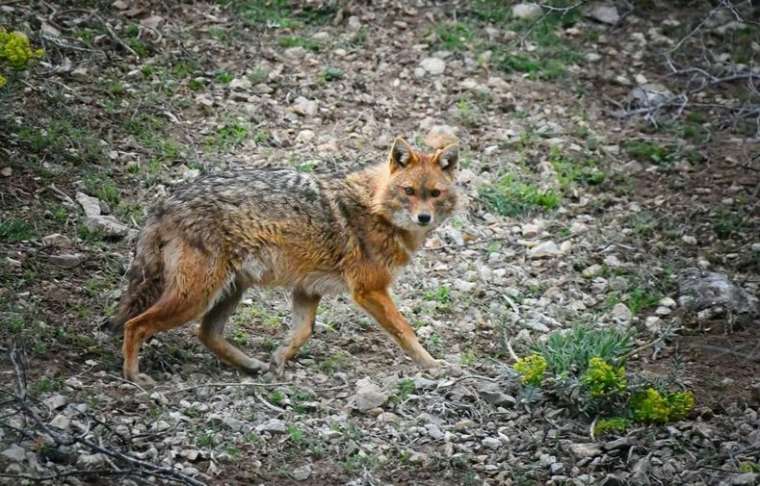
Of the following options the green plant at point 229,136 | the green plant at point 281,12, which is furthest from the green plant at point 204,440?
the green plant at point 281,12

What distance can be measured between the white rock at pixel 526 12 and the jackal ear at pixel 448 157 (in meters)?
5.08

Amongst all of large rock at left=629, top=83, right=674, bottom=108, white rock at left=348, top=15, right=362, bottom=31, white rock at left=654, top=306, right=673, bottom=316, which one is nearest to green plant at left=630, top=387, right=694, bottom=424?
white rock at left=654, top=306, right=673, bottom=316

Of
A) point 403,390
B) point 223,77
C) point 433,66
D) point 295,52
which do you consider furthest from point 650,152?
point 403,390

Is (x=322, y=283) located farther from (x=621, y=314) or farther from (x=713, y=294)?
(x=713, y=294)

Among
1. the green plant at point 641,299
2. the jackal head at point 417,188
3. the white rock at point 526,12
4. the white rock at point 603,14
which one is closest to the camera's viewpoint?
the jackal head at point 417,188

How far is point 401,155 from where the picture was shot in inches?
355

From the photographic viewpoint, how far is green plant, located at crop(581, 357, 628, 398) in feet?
24.2

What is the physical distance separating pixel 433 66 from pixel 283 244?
5.01 metres

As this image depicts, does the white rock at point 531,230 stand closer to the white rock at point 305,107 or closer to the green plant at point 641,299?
the green plant at point 641,299

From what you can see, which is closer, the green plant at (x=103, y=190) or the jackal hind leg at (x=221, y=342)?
the jackal hind leg at (x=221, y=342)

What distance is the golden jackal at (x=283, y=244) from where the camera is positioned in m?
7.86

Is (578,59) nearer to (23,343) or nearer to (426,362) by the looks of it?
(426,362)

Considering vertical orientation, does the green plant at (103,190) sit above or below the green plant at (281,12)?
below

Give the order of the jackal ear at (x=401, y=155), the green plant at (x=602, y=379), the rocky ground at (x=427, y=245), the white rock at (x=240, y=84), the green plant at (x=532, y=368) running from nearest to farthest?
the rocky ground at (x=427, y=245) < the green plant at (x=602, y=379) < the green plant at (x=532, y=368) < the jackal ear at (x=401, y=155) < the white rock at (x=240, y=84)
